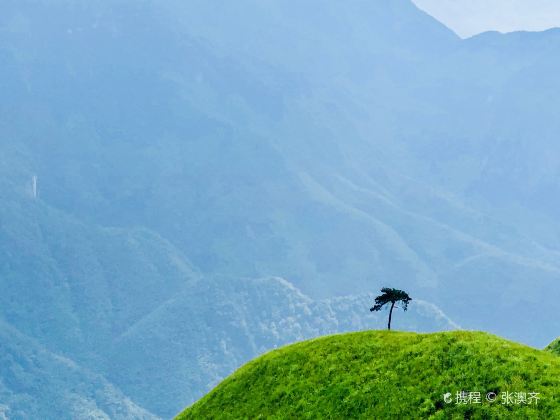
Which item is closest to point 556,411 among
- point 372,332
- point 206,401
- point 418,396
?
point 418,396

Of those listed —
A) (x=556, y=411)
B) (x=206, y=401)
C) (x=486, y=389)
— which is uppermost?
(x=206, y=401)

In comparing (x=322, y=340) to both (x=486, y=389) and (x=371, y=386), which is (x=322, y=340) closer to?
(x=371, y=386)

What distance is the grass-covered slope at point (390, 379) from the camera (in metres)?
43.1

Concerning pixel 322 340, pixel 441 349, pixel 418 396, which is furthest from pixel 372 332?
pixel 418 396

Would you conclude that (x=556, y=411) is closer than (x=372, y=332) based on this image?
Yes

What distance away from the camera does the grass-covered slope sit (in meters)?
43.1

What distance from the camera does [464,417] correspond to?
138ft

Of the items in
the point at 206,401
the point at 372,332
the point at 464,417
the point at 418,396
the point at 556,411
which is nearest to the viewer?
the point at 556,411

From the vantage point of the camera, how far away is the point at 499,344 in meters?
48.9

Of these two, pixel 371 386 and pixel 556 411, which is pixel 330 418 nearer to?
pixel 371 386

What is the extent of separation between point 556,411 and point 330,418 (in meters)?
16.4

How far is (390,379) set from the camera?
49.4 meters

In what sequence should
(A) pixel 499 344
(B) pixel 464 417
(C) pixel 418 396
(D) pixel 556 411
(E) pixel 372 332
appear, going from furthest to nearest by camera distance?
1. (E) pixel 372 332
2. (A) pixel 499 344
3. (C) pixel 418 396
4. (B) pixel 464 417
5. (D) pixel 556 411

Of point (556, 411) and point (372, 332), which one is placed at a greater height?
point (372, 332)
